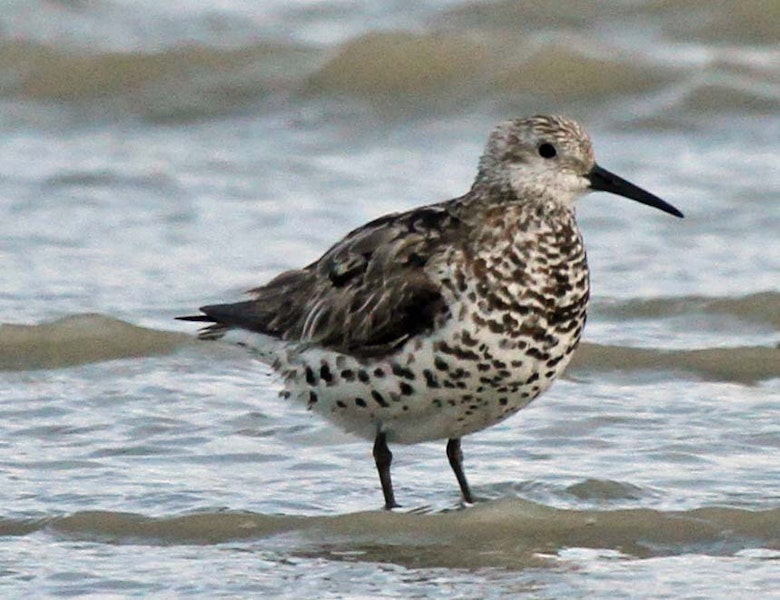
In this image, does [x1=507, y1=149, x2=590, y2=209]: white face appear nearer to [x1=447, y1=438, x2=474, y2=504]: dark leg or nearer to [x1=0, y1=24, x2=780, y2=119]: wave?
[x1=447, y1=438, x2=474, y2=504]: dark leg

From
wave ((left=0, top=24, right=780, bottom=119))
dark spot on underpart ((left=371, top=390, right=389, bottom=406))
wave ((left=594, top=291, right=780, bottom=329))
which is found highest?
wave ((left=0, top=24, right=780, bottom=119))

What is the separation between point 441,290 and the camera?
795cm

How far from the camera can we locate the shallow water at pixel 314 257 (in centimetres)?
775

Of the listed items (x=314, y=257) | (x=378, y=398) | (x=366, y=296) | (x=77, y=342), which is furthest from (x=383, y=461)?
(x=314, y=257)

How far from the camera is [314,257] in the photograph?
37.6 feet

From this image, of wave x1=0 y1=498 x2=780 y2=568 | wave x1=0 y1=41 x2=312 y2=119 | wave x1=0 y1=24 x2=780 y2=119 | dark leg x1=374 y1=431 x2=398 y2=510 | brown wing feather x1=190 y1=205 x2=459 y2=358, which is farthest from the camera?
wave x1=0 y1=41 x2=312 y2=119

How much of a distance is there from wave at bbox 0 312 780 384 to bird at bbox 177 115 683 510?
5.21 feet

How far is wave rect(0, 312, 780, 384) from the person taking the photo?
1001 cm

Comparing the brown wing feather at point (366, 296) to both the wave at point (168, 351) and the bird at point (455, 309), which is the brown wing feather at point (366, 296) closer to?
the bird at point (455, 309)

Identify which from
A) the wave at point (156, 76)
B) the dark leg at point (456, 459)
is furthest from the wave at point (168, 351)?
the wave at point (156, 76)

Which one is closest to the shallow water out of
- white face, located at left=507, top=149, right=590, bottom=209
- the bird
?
the bird

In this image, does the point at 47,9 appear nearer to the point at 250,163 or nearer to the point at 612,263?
the point at 250,163

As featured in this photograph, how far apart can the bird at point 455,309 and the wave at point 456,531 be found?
0.94 ft

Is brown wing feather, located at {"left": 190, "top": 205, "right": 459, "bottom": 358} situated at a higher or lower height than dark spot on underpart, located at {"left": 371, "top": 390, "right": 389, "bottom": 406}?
higher
